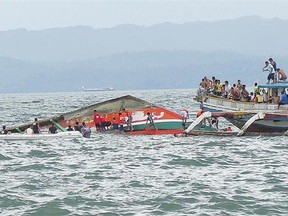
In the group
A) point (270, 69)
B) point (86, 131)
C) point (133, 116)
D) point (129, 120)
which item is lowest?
point (86, 131)

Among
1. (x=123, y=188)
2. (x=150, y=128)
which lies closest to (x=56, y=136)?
(x=150, y=128)

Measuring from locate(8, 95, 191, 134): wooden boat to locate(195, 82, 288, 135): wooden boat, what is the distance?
3777 millimetres

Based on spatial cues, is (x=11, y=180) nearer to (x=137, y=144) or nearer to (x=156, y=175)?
(x=156, y=175)

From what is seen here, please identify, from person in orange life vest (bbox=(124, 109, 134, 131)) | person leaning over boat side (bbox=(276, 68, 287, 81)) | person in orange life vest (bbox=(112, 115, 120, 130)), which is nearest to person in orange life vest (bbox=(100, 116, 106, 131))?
person in orange life vest (bbox=(112, 115, 120, 130))

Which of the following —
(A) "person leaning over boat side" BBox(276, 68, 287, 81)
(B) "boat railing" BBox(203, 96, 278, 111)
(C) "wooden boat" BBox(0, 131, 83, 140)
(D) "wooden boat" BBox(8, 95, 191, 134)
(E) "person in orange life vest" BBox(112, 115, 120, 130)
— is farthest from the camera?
(E) "person in orange life vest" BBox(112, 115, 120, 130)

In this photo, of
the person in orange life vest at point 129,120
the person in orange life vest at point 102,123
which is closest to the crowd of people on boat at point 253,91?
the person in orange life vest at point 129,120

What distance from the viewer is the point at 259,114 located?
4891 centimetres

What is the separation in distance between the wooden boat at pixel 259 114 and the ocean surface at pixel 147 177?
1.37m

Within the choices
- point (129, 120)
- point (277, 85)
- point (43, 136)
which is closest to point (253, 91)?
point (277, 85)

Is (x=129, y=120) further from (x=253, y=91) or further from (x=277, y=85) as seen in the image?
(x=277, y=85)

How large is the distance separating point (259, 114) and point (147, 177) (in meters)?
17.5

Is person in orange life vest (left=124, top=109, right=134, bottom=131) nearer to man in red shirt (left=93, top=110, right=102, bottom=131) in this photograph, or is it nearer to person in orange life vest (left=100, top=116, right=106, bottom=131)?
person in orange life vest (left=100, top=116, right=106, bottom=131)

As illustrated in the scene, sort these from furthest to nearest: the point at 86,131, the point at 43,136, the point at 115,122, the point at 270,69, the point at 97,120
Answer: the point at 97,120, the point at 115,122, the point at 270,69, the point at 86,131, the point at 43,136

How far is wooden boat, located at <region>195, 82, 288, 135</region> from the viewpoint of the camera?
49.2 m
